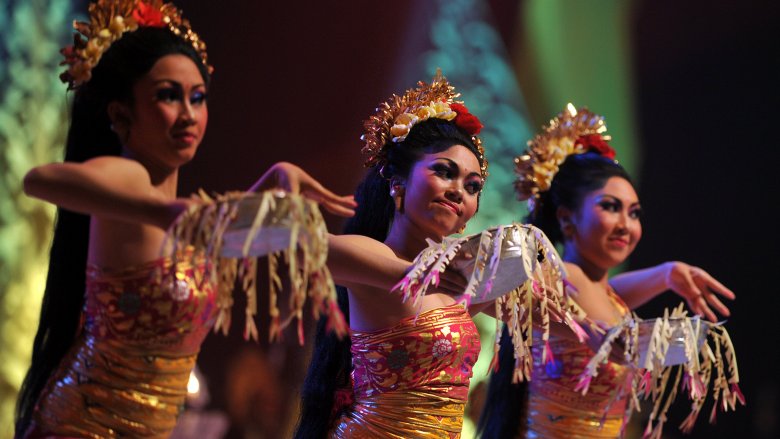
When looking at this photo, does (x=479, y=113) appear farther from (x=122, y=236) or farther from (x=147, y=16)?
(x=122, y=236)

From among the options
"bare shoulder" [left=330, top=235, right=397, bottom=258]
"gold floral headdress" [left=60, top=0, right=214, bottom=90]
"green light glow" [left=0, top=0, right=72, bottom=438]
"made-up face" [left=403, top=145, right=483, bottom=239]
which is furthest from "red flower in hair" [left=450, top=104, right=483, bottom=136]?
"green light glow" [left=0, top=0, right=72, bottom=438]

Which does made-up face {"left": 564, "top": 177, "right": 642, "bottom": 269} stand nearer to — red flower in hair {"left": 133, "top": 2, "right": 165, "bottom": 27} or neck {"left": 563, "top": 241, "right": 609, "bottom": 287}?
neck {"left": 563, "top": 241, "right": 609, "bottom": 287}

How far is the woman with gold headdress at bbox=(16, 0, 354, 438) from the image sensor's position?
1.94m

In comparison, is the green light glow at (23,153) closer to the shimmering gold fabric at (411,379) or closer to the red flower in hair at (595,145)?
the shimmering gold fabric at (411,379)

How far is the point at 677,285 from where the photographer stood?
10.7ft

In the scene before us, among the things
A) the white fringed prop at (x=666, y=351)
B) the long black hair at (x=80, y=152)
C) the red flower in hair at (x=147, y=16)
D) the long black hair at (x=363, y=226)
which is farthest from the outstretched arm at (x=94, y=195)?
the white fringed prop at (x=666, y=351)

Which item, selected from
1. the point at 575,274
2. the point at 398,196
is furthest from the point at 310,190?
the point at 575,274

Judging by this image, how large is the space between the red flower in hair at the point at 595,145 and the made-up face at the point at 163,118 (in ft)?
5.80

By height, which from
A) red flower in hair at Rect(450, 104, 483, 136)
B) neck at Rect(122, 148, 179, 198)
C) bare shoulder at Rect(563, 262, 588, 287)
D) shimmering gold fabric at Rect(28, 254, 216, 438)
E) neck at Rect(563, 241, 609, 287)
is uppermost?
red flower in hair at Rect(450, 104, 483, 136)

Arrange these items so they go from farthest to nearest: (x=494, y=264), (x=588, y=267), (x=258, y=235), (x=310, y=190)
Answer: (x=588, y=267)
(x=494, y=264)
(x=310, y=190)
(x=258, y=235)

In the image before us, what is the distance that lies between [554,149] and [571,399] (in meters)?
0.94

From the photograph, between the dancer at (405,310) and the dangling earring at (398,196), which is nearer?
the dancer at (405,310)

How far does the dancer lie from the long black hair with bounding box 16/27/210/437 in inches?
24.6

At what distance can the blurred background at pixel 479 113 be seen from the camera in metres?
3.26
